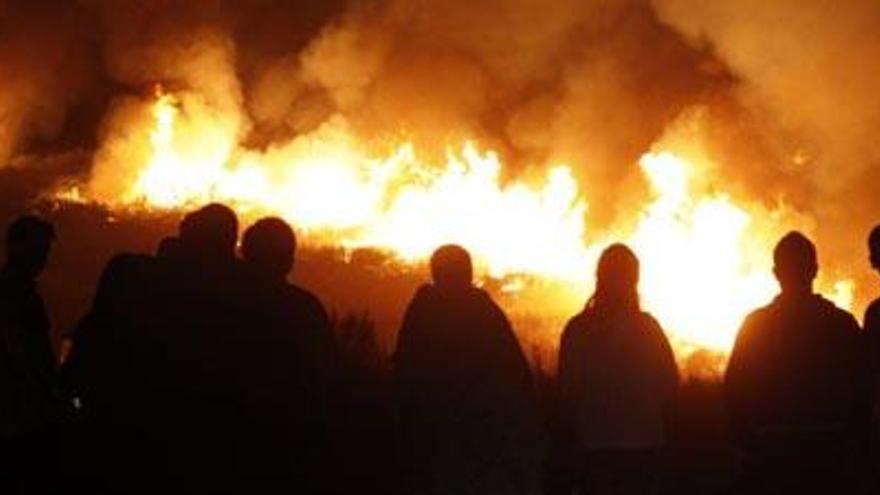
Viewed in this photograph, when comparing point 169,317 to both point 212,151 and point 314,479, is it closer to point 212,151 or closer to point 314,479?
point 314,479

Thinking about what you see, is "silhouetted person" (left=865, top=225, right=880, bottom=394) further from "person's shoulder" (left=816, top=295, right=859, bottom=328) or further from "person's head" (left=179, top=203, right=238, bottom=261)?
"person's head" (left=179, top=203, right=238, bottom=261)

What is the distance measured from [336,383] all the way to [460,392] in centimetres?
76

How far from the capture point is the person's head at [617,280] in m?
7.11

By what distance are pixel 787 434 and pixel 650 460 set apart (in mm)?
823

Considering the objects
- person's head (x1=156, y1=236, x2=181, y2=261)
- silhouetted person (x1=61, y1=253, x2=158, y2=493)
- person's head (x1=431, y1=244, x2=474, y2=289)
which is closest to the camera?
silhouetted person (x1=61, y1=253, x2=158, y2=493)

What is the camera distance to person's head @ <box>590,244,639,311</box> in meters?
7.11

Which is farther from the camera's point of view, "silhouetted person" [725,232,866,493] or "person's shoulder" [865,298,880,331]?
"person's shoulder" [865,298,880,331]

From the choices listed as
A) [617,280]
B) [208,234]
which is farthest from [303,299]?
[617,280]

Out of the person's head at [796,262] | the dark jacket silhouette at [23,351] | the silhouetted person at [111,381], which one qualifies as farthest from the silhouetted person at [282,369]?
the person's head at [796,262]

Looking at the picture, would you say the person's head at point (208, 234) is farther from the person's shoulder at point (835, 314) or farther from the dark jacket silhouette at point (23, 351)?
the person's shoulder at point (835, 314)

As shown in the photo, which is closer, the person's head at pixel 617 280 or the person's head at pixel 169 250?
the person's head at pixel 169 250

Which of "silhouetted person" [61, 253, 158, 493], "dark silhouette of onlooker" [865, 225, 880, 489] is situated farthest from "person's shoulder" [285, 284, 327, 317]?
"dark silhouette of onlooker" [865, 225, 880, 489]

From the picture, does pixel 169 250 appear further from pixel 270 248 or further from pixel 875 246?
pixel 875 246

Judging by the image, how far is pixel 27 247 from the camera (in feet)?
21.7
